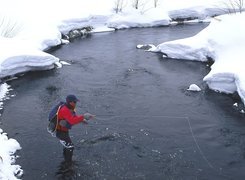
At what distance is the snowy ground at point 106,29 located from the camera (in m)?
15.6

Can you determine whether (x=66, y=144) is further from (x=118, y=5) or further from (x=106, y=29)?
(x=118, y=5)

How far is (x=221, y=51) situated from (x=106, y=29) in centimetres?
1143

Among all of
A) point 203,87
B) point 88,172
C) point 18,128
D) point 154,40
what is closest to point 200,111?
point 203,87

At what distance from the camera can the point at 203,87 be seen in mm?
16016

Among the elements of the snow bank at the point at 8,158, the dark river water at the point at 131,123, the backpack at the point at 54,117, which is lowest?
the dark river water at the point at 131,123

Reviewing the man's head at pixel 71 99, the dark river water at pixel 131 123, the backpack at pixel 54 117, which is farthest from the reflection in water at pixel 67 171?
the man's head at pixel 71 99

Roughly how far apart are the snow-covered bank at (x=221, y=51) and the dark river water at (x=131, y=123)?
57 cm

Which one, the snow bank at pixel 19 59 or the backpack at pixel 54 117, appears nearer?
the backpack at pixel 54 117

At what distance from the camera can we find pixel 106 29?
2756 cm

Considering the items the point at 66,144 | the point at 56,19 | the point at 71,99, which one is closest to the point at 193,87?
the point at 66,144

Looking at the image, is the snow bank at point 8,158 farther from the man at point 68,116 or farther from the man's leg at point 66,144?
the man at point 68,116

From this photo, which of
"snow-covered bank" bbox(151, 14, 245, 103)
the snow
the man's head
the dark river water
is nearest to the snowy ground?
"snow-covered bank" bbox(151, 14, 245, 103)

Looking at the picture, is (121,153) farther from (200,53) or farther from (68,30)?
(68,30)

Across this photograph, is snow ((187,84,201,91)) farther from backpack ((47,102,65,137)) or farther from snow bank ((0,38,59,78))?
backpack ((47,102,65,137))
